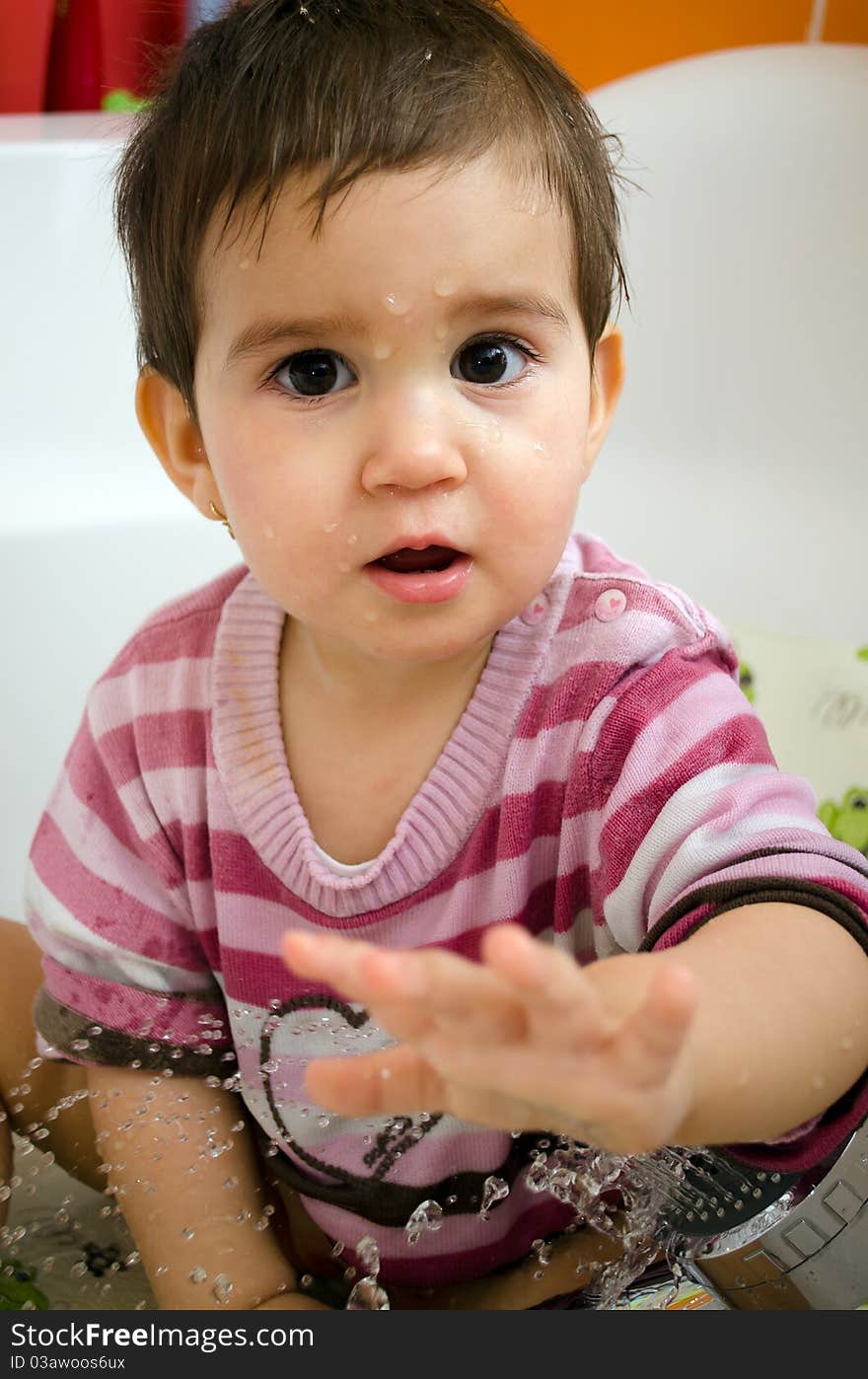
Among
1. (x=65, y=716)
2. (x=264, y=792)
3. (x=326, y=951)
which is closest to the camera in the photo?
(x=326, y=951)

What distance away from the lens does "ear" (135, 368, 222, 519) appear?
76 cm

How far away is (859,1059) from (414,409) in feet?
1.02

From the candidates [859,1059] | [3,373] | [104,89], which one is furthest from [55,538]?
[859,1059]

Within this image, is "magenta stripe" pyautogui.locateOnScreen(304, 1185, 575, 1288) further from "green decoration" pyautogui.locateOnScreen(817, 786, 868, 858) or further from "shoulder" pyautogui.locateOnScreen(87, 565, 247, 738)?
"green decoration" pyautogui.locateOnScreen(817, 786, 868, 858)

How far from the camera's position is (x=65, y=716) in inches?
52.4

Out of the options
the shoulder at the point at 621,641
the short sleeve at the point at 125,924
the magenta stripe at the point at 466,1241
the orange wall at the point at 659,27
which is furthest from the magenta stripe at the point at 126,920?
the orange wall at the point at 659,27

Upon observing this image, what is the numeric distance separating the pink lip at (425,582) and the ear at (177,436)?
0.52 feet

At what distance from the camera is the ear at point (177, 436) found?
29.9 inches

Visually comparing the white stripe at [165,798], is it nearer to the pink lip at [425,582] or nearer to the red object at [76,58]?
the pink lip at [425,582]

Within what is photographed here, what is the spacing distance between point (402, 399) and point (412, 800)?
23 centimetres

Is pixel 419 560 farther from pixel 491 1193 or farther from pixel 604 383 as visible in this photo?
pixel 491 1193

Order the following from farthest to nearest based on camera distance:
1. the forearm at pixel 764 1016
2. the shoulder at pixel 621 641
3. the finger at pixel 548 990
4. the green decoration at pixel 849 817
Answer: the green decoration at pixel 849 817
the shoulder at pixel 621 641
the forearm at pixel 764 1016
the finger at pixel 548 990

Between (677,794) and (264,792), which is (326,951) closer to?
(677,794)

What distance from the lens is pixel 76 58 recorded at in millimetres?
1666
